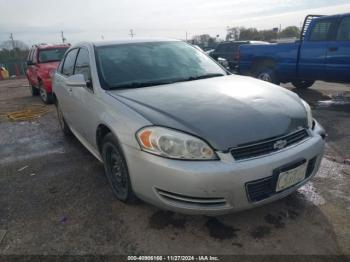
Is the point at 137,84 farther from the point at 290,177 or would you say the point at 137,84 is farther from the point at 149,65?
the point at 290,177

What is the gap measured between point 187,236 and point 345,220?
137 cm

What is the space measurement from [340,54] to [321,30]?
81 centimetres

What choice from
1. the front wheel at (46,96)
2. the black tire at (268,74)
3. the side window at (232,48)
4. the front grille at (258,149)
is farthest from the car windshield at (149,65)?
the side window at (232,48)

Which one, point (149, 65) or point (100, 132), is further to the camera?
point (149, 65)

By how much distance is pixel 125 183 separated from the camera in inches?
117

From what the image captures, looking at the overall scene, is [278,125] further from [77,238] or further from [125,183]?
[77,238]

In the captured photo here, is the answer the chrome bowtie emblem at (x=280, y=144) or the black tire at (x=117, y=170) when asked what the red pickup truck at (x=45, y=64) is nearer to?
the black tire at (x=117, y=170)

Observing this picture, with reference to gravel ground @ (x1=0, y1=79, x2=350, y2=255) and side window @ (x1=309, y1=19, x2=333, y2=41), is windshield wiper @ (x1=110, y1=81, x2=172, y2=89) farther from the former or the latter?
side window @ (x1=309, y1=19, x2=333, y2=41)

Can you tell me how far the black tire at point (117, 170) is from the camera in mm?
2830

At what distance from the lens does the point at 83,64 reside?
151 inches

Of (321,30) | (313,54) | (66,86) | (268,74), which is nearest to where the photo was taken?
(66,86)

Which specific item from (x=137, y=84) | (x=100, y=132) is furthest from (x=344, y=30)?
(x=100, y=132)

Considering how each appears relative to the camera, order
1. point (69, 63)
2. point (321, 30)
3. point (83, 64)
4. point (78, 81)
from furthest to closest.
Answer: point (321, 30), point (69, 63), point (83, 64), point (78, 81)

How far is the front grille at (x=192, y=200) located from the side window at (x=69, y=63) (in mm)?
2664
